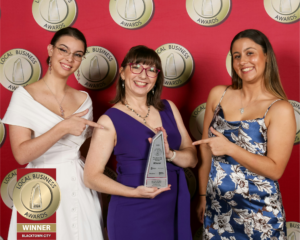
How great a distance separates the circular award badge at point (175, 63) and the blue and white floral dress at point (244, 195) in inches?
24.0

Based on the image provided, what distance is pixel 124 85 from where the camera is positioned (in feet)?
4.49

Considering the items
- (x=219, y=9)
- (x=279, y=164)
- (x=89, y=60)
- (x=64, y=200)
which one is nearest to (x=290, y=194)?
(x=279, y=164)

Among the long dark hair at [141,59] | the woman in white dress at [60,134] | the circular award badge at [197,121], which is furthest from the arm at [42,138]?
the circular award badge at [197,121]

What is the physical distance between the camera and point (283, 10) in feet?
5.85

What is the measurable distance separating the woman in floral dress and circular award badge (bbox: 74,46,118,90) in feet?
2.66

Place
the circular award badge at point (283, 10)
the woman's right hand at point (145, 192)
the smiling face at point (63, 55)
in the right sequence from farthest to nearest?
1. the circular award badge at point (283, 10)
2. the smiling face at point (63, 55)
3. the woman's right hand at point (145, 192)

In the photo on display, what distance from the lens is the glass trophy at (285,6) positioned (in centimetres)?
178

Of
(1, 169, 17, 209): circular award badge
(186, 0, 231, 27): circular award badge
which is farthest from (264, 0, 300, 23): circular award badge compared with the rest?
(1, 169, 17, 209): circular award badge

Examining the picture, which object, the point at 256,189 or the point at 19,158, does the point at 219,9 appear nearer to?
the point at 256,189

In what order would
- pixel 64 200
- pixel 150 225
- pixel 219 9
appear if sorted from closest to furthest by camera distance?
pixel 150 225
pixel 64 200
pixel 219 9

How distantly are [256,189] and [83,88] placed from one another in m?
1.24

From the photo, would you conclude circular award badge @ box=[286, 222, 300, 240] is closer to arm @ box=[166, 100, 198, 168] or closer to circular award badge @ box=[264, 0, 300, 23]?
arm @ box=[166, 100, 198, 168]

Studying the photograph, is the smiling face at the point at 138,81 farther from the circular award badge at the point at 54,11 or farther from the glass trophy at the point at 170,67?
the circular award badge at the point at 54,11

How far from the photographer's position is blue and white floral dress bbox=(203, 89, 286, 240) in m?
1.22
